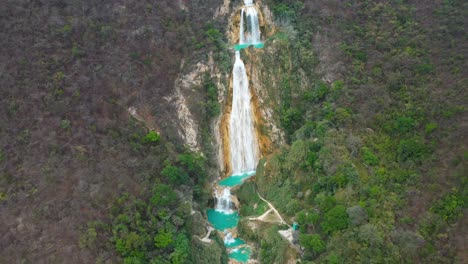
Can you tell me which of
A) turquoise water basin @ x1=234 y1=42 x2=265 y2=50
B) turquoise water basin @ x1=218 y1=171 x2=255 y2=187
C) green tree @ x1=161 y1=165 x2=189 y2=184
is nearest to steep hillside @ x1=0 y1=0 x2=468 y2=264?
green tree @ x1=161 y1=165 x2=189 y2=184

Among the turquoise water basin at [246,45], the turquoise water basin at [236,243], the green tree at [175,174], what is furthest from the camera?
the turquoise water basin at [246,45]

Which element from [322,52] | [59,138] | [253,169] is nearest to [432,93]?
[322,52]

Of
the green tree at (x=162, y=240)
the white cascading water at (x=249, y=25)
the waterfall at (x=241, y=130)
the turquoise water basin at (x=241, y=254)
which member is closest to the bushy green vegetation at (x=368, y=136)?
the turquoise water basin at (x=241, y=254)

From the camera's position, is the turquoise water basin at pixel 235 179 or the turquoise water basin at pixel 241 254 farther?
the turquoise water basin at pixel 235 179

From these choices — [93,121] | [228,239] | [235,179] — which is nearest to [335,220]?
[228,239]

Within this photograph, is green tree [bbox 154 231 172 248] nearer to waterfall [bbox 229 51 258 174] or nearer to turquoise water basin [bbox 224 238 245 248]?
turquoise water basin [bbox 224 238 245 248]

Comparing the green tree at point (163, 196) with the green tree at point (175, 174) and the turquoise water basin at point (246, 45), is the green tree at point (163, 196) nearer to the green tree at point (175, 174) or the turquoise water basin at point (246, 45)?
the green tree at point (175, 174)

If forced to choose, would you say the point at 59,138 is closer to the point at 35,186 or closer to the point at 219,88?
the point at 35,186
